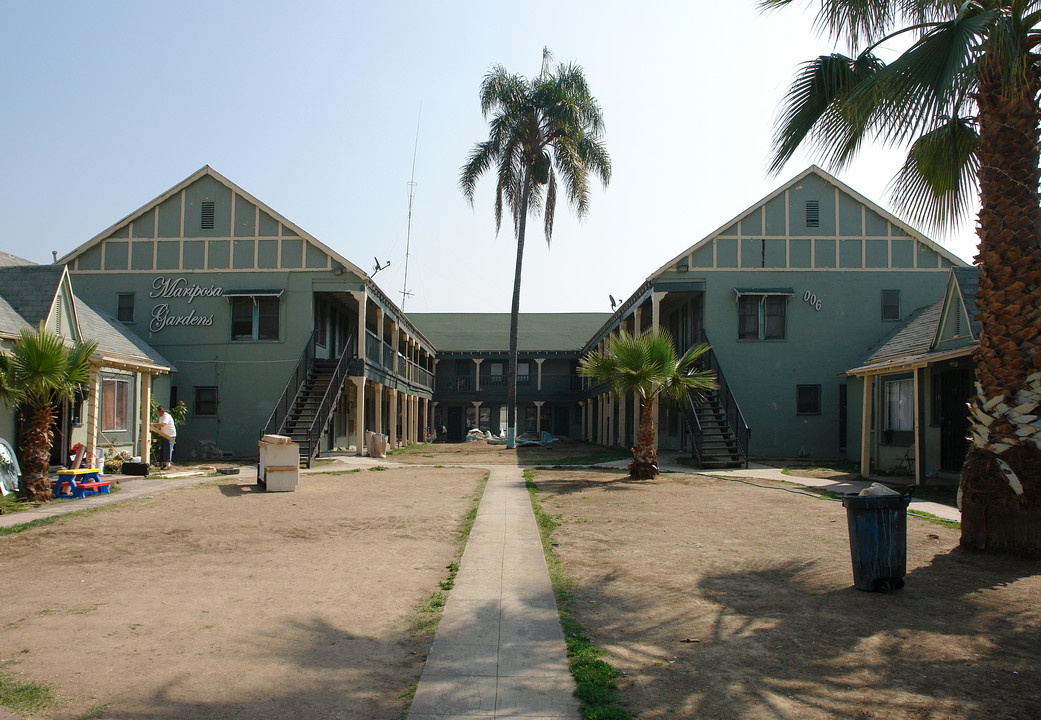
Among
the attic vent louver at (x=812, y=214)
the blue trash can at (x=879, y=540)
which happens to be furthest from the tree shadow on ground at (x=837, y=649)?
the attic vent louver at (x=812, y=214)

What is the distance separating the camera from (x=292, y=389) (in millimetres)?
23312

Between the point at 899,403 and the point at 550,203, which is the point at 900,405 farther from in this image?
the point at 550,203

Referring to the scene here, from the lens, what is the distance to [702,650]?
518 centimetres

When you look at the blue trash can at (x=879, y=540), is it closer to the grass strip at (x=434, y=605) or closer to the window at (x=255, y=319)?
the grass strip at (x=434, y=605)

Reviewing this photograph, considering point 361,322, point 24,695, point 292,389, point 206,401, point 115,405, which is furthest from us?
point 206,401

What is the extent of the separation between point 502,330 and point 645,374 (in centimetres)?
3448

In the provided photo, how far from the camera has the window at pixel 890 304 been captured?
25172 millimetres

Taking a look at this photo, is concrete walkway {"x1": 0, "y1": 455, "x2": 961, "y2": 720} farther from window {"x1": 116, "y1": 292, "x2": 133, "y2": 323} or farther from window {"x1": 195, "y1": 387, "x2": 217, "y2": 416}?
window {"x1": 116, "y1": 292, "x2": 133, "y2": 323}

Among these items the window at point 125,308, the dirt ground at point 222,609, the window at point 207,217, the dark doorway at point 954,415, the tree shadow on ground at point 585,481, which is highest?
the window at point 207,217

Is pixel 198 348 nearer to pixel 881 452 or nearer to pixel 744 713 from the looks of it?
pixel 881 452

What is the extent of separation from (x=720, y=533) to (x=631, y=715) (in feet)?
20.3

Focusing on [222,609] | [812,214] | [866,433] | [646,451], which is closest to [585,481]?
[646,451]

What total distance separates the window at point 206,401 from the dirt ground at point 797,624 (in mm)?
17726

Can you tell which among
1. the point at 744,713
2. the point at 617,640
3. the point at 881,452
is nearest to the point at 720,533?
the point at 617,640
